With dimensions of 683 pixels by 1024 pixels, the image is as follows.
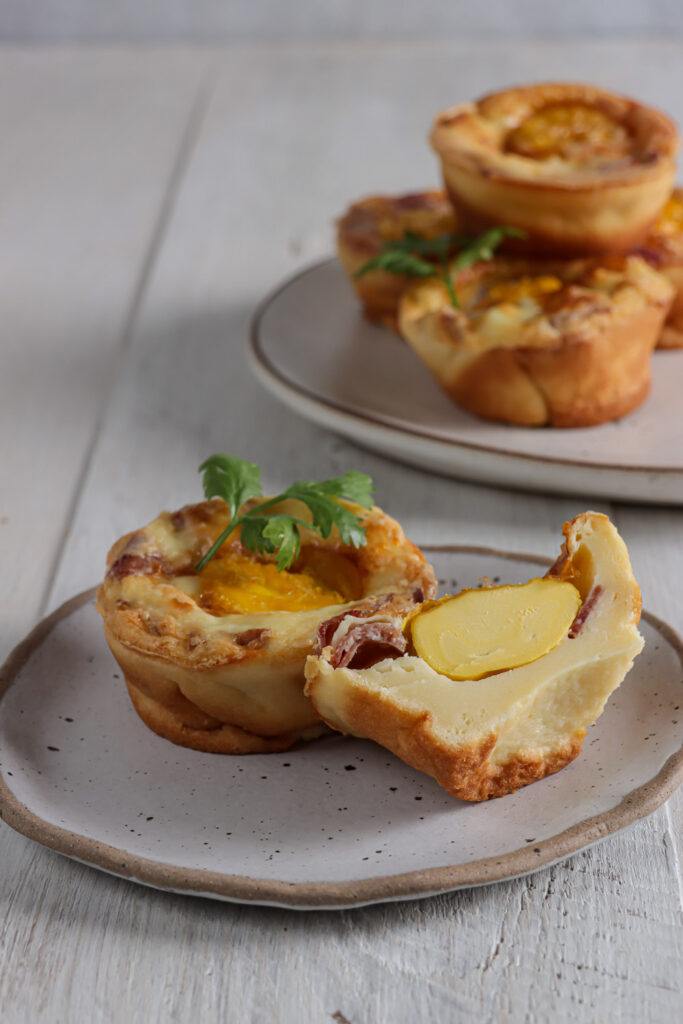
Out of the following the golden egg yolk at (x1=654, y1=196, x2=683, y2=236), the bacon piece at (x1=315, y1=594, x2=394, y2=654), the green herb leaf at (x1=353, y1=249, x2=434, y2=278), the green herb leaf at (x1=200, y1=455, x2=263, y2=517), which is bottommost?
the green herb leaf at (x1=353, y1=249, x2=434, y2=278)

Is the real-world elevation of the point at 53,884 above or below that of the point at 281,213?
above

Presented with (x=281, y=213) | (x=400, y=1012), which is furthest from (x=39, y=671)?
(x=281, y=213)

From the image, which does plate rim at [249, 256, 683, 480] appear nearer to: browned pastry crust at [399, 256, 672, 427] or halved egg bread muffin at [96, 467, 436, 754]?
browned pastry crust at [399, 256, 672, 427]

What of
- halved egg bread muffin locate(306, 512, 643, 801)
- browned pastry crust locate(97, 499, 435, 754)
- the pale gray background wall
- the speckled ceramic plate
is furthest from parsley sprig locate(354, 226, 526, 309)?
the pale gray background wall

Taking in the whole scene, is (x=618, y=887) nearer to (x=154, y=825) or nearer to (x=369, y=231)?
(x=154, y=825)

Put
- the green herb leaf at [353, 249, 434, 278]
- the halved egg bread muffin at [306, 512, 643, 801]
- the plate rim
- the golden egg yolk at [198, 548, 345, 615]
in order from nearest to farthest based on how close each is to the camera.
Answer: the halved egg bread muffin at [306, 512, 643, 801]
the golden egg yolk at [198, 548, 345, 615]
the plate rim
the green herb leaf at [353, 249, 434, 278]

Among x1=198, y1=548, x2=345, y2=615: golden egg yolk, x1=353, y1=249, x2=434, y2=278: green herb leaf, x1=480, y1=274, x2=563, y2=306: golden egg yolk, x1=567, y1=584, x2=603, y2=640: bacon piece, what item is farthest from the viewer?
x1=353, y1=249, x2=434, y2=278: green herb leaf

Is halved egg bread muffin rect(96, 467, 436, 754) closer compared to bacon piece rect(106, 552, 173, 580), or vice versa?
halved egg bread muffin rect(96, 467, 436, 754)
